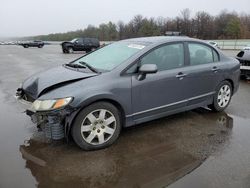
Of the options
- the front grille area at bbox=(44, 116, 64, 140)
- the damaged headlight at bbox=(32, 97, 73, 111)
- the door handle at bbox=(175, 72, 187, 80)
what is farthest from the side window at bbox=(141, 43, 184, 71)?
the front grille area at bbox=(44, 116, 64, 140)

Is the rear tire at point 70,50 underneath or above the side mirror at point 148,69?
underneath

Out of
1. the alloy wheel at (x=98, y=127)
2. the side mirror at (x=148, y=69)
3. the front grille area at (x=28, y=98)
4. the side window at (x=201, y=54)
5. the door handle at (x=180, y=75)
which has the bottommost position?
the alloy wheel at (x=98, y=127)

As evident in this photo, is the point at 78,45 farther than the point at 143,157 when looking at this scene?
Yes

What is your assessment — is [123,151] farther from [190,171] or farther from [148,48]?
[148,48]

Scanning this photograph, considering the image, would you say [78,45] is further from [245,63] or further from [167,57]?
[167,57]

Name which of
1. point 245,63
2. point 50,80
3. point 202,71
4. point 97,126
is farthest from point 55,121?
point 245,63

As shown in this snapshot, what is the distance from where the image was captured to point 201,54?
5129 millimetres

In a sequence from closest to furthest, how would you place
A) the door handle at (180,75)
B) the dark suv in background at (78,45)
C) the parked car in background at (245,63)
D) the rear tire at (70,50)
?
the door handle at (180,75)
the parked car in background at (245,63)
the dark suv in background at (78,45)
the rear tire at (70,50)

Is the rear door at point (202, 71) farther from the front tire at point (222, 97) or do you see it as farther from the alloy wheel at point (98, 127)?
the alloy wheel at point (98, 127)

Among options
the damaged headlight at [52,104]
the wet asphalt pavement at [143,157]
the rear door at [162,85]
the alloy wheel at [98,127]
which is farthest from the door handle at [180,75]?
the damaged headlight at [52,104]

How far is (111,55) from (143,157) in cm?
189

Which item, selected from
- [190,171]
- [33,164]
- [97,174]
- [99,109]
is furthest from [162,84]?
[33,164]

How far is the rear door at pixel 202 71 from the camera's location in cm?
488

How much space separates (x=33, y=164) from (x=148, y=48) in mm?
2427
